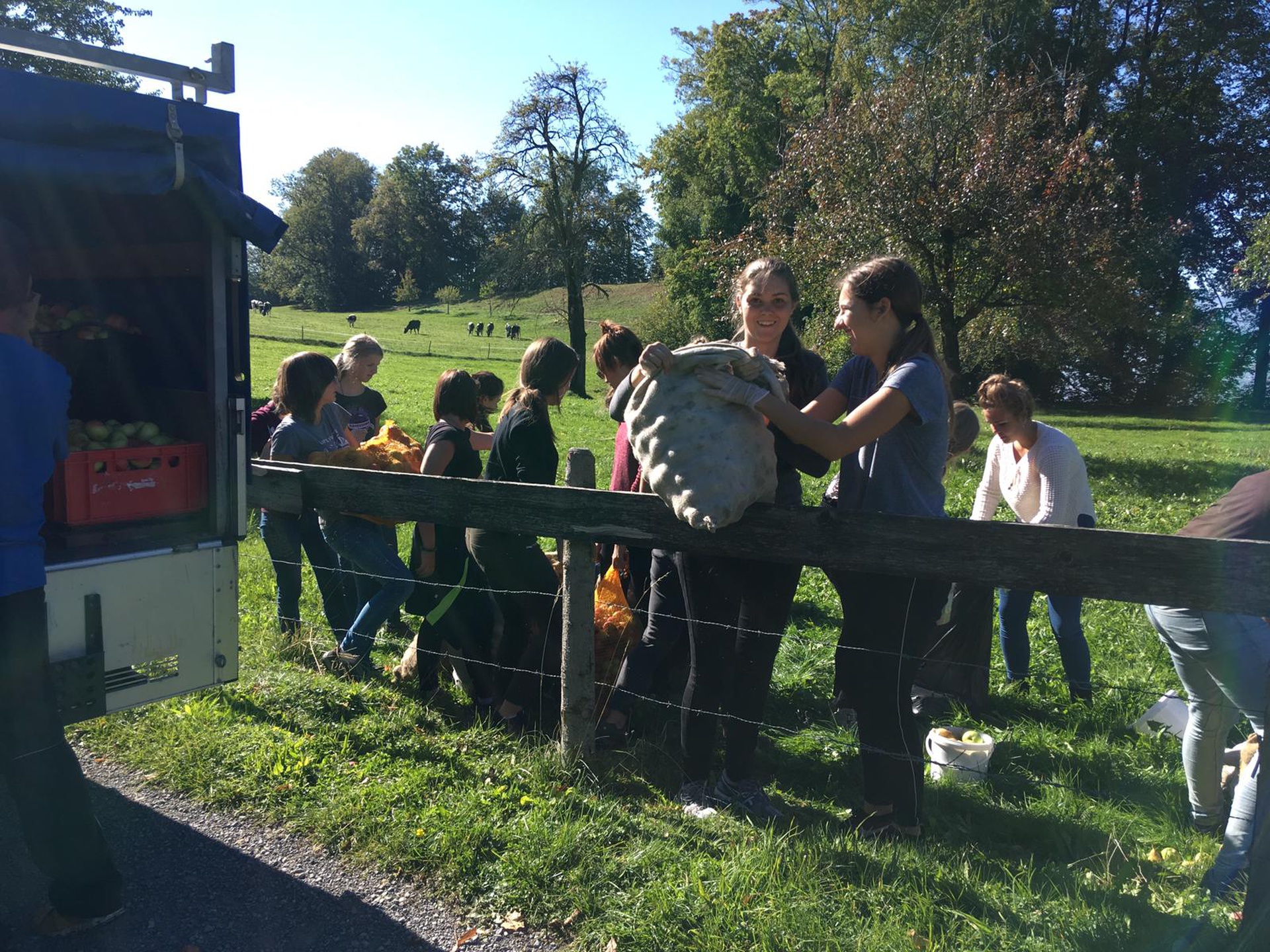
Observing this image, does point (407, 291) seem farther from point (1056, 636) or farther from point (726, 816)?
point (726, 816)

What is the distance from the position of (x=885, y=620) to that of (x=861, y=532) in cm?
35

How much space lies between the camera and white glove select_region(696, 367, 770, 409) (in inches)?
124

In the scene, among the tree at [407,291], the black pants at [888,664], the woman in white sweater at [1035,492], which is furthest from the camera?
the tree at [407,291]

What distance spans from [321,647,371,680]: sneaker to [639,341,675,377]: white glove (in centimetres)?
301

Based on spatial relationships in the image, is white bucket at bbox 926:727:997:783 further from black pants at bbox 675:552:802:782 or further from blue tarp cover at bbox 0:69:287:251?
blue tarp cover at bbox 0:69:287:251

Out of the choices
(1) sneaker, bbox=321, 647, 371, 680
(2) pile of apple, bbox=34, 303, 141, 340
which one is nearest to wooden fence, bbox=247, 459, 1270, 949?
(2) pile of apple, bbox=34, 303, 141, 340

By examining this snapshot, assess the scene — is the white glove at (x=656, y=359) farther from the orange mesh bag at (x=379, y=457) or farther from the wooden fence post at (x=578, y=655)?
the orange mesh bag at (x=379, y=457)

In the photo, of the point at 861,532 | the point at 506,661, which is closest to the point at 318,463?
the point at 506,661

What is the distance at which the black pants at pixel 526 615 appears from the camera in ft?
15.0

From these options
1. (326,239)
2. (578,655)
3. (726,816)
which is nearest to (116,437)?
(578,655)

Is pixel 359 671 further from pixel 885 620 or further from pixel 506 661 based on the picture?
pixel 885 620

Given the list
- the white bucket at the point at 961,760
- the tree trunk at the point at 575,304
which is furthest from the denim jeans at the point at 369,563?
the tree trunk at the point at 575,304

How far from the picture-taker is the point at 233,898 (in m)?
3.32

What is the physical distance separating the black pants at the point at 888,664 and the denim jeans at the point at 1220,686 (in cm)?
82
